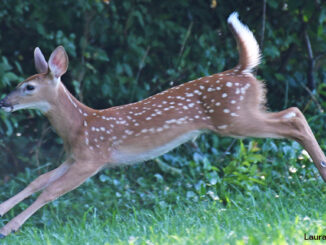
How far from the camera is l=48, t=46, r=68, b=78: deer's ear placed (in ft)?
16.5

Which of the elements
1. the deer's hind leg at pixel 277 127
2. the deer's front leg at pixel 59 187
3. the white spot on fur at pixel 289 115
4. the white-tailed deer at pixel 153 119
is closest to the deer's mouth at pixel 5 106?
the white-tailed deer at pixel 153 119

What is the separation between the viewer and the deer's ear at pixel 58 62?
198 inches

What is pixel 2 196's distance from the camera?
19.1 feet

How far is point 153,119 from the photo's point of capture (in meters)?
5.03

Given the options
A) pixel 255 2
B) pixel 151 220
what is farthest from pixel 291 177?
pixel 255 2

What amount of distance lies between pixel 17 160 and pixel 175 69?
6.85 ft

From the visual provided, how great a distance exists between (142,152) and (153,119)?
30cm

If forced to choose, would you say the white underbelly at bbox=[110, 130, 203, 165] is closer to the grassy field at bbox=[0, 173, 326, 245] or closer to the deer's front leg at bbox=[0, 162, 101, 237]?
the deer's front leg at bbox=[0, 162, 101, 237]

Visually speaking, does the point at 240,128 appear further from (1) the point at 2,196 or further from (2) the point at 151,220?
(1) the point at 2,196

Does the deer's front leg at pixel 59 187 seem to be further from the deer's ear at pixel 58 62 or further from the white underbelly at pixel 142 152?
the deer's ear at pixel 58 62

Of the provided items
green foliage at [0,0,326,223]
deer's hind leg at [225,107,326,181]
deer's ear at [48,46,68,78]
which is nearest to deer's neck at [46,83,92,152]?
deer's ear at [48,46,68,78]

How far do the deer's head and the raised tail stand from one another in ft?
4.77

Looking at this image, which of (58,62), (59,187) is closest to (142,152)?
(59,187)

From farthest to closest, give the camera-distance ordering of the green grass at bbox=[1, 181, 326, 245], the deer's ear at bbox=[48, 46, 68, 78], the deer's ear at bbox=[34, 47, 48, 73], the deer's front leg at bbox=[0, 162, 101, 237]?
the deer's ear at bbox=[34, 47, 48, 73] → the deer's ear at bbox=[48, 46, 68, 78] → the deer's front leg at bbox=[0, 162, 101, 237] → the green grass at bbox=[1, 181, 326, 245]
